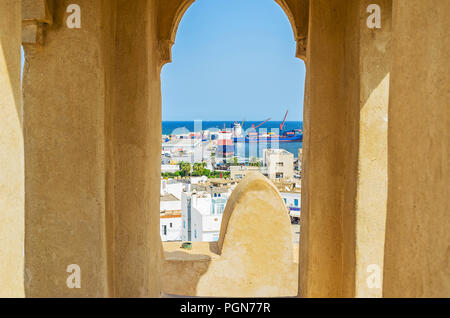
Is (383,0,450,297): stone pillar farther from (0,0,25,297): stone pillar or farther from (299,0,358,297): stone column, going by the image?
(299,0,358,297): stone column

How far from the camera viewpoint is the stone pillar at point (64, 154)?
3951 mm

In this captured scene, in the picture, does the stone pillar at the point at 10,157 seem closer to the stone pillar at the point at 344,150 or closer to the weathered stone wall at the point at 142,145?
the weathered stone wall at the point at 142,145

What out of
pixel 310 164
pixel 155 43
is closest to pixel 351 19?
pixel 310 164

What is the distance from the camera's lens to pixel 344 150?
4.70m

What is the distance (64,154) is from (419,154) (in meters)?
3.25

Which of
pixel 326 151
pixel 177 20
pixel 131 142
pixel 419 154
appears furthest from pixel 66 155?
pixel 419 154

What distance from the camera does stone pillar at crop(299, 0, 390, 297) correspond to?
4.23 meters

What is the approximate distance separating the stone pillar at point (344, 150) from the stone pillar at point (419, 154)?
84.8 inches

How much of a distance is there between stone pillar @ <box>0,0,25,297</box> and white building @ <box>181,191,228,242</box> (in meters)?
15.2

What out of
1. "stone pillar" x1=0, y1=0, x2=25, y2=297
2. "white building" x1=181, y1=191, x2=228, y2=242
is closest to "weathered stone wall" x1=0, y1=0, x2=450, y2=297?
"stone pillar" x1=0, y1=0, x2=25, y2=297

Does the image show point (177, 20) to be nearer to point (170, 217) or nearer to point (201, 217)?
point (201, 217)

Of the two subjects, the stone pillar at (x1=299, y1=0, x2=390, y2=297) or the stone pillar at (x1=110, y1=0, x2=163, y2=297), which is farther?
the stone pillar at (x1=110, y1=0, x2=163, y2=297)

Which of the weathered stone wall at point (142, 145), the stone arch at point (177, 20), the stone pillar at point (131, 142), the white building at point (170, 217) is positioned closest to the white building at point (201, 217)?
the white building at point (170, 217)

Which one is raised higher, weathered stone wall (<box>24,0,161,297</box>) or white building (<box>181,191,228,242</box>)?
weathered stone wall (<box>24,0,161,297</box>)
